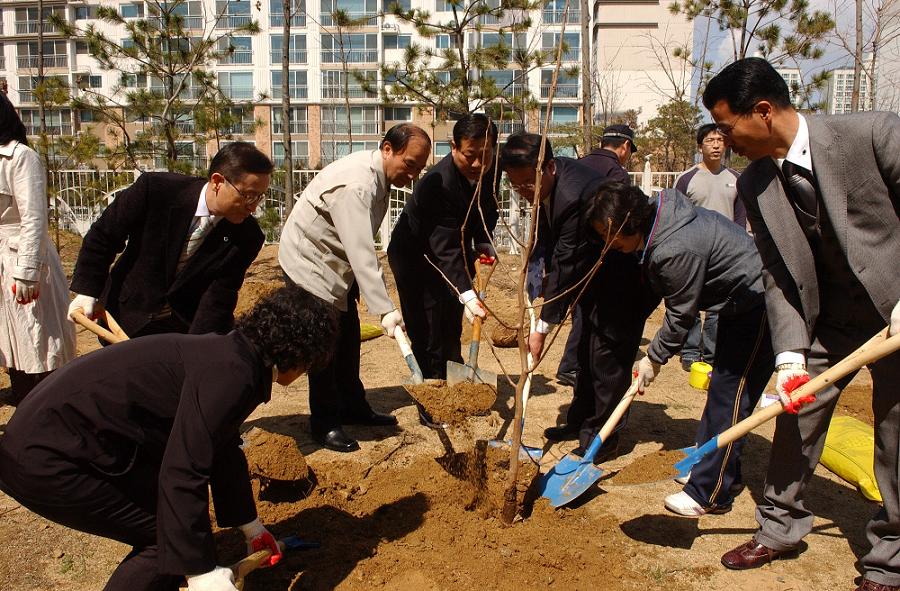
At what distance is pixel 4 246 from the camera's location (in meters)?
3.54

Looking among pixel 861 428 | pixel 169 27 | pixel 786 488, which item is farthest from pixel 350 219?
pixel 169 27

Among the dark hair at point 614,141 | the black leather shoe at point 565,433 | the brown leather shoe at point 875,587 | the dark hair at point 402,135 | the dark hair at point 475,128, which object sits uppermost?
the dark hair at point 614,141

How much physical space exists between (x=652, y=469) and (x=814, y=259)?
3.74ft

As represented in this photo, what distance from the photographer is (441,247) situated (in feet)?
13.4

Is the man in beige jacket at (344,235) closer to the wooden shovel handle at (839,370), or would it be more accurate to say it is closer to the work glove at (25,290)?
the work glove at (25,290)

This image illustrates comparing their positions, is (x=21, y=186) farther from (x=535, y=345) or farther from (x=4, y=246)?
(x=535, y=345)

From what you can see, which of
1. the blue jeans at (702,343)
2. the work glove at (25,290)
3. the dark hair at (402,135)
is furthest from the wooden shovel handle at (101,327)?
the blue jeans at (702,343)

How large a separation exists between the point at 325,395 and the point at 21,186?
193cm

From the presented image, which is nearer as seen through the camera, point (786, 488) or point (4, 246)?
point (786, 488)

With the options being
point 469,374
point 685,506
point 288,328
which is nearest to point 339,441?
point 469,374

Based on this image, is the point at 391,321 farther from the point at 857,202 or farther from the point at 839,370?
the point at 857,202

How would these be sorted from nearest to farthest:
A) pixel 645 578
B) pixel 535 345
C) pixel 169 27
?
pixel 645 578, pixel 535 345, pixel 169 27

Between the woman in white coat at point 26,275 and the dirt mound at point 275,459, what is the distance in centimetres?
143

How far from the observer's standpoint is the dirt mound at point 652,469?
2900mm
